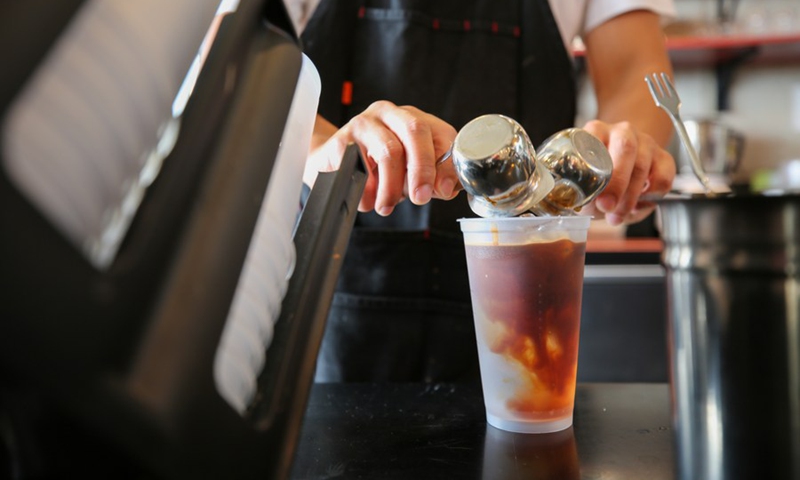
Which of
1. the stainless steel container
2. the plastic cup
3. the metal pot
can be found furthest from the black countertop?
the metal pot

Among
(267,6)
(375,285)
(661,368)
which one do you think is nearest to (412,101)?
(375,285)

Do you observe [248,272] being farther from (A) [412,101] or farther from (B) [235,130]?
(A) [412,101]

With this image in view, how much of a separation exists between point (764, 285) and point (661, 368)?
1.78 metres

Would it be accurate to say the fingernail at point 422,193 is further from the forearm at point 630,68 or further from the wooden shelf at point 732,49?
the wooden shelf at point 732,49

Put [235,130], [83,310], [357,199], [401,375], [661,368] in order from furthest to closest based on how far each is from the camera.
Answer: [661,368] < [401,375] < [357,199] < [235,130] < [83,310]

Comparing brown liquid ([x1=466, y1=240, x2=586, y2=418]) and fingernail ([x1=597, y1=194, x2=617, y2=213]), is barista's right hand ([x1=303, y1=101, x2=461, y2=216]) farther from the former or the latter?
fingernail ([x1=597, y1=194, x2=617, y2=213])

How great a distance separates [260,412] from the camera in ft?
1.09

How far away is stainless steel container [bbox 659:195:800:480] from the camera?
0.36 metres

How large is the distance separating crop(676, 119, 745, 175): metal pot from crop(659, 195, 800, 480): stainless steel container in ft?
7.91

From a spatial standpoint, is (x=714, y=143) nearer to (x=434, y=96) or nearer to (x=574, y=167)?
(x=434, y=96)

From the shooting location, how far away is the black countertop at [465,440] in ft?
1.70

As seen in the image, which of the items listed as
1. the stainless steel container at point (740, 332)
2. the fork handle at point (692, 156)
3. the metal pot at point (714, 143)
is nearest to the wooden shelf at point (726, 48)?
the metal pot at point (714, 143)

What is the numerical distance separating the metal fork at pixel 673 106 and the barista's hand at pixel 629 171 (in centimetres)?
5

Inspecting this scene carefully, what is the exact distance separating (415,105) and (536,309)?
0.68 metres
